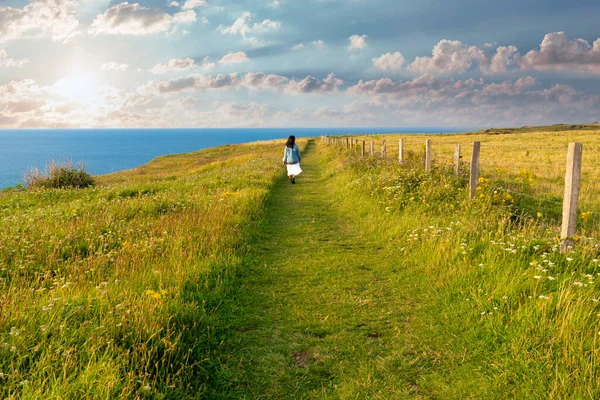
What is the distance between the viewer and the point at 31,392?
308 cm

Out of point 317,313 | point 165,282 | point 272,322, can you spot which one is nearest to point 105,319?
point 165,282

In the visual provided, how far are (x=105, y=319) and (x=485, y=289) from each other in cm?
495

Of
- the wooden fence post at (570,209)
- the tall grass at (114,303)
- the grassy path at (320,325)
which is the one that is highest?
the wooden fence post at (570,209)

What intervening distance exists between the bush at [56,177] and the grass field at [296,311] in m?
15.5

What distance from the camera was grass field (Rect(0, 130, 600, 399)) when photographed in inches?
146

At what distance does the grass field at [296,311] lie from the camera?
3699 millimetres

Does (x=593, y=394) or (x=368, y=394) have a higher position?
(x=593, y=394)

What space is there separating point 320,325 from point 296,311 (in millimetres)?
539

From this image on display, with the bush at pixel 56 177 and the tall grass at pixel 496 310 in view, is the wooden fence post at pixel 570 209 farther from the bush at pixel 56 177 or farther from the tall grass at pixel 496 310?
the bush at pixel 56 177

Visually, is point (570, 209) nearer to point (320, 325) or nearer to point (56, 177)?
point (320, 325)

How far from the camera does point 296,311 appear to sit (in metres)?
5.57

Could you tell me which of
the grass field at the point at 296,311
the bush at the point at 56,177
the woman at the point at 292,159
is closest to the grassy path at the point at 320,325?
the grass field at the point at 296,311

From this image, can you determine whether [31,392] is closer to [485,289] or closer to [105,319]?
[105,319]

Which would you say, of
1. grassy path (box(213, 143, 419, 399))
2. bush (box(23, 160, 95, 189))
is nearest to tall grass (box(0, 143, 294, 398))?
grassy path (box(213, 143, 419, 399))
